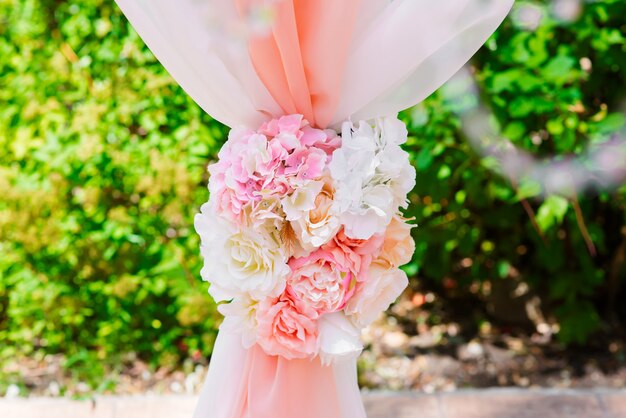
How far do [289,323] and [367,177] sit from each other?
0.32 meters

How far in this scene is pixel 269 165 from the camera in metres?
1.48

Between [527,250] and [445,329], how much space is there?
19.2 inches

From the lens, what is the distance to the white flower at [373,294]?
1537 mm

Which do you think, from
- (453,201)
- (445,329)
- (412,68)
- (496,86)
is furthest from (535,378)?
(412,68)

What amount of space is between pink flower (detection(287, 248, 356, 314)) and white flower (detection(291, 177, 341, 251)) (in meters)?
0.04

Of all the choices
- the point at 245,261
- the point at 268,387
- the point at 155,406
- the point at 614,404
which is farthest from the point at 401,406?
the point at 245,261

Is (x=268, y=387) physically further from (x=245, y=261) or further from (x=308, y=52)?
(x=308, y=52)

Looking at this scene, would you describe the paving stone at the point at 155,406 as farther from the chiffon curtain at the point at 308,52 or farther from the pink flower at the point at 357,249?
the pink flower at the point at 357,249

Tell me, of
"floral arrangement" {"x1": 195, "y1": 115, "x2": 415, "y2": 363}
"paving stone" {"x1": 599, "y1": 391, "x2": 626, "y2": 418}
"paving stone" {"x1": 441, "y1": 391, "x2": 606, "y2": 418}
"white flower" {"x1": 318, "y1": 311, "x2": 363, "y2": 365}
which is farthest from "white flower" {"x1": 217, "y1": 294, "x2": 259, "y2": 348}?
"paving stone" {"x1": 599, "y1": 391, "x2": 626, "y2": 418}

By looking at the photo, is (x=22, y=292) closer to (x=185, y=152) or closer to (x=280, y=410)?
(x=185, y=152)

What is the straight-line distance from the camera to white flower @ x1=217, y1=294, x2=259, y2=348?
5.06 ft

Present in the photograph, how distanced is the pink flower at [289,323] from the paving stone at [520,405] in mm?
1234

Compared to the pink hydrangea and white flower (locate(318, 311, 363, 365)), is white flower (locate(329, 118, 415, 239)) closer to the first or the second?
the pink hydrangea

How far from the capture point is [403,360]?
10.1 feet
